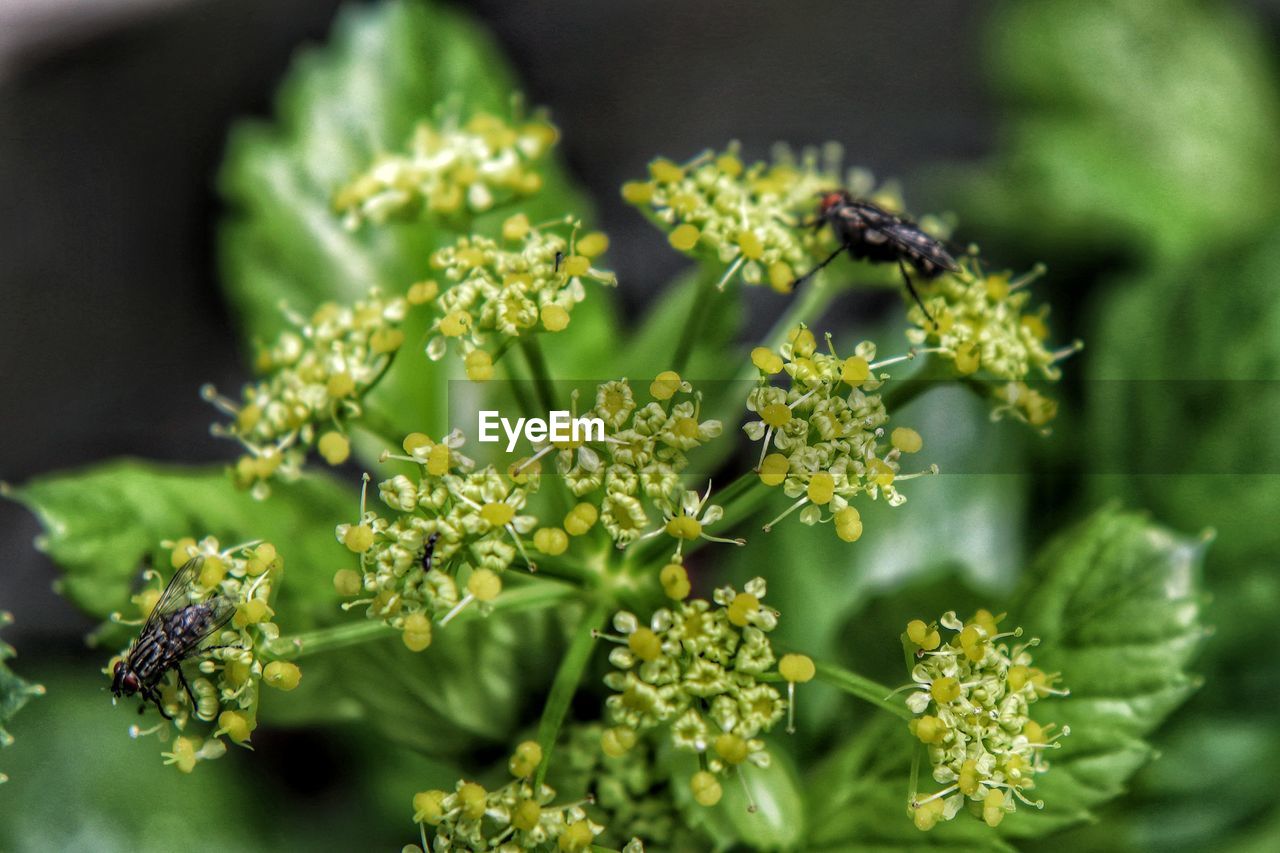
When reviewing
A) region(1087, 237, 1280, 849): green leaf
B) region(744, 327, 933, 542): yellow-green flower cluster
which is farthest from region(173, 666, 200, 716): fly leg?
region(1087, 237, 1280, 849): green leaf

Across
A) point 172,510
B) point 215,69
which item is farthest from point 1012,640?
point 215,69

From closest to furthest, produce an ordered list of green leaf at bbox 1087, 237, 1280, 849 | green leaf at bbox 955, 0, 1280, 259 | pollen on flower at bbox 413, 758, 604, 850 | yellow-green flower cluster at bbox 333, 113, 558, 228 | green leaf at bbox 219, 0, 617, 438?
pollen on flower at bbox 413, 758, 604, 850 → yellow-green flower cluster at bbox 333, 113, 558, 228 → green leaf at bbox 1087, 237, 1280, 849 → green leaf at bbox 219, 0, 617, 438 → green leaf at bbox 955, 0, 1280, 259

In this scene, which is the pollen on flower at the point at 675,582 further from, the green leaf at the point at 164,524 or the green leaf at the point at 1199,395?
the green leaf at the point at 1199,395

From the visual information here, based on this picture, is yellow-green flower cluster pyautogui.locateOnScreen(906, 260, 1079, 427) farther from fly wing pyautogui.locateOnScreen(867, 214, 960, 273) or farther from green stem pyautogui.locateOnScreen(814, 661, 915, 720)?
green stem pyautogui.locateOnScreen(814, 661, 915, 720)

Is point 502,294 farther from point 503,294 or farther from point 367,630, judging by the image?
point 367,630

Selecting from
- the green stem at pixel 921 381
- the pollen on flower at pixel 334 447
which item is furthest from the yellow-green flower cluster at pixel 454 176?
the green stem at pixel 921 381

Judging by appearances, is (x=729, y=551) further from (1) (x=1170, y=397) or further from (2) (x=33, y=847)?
(2) (x=33, y=847)
